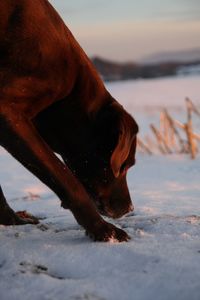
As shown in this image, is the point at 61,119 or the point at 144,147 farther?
the point at 144,147

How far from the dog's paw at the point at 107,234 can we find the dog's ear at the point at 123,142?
1.52ft

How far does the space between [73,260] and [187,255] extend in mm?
524

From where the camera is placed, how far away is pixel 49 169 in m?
3.14

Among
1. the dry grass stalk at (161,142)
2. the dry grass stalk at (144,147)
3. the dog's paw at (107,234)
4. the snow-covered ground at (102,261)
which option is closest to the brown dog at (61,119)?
the dog's paw at (107,234)

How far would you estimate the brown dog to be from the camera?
316 centimetres

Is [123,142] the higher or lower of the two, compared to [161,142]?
higher

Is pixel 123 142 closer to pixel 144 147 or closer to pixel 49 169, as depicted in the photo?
pixel 49 169

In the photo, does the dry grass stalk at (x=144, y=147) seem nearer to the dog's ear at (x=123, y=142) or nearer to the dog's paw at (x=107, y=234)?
the dog's ear at (x=123, y=142)

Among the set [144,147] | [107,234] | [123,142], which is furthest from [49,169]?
[144,147]

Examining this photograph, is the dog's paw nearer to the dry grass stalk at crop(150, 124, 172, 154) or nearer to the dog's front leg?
the dog's front leg

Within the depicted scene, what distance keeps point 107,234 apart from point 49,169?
0.46m

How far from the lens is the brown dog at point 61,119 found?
3156 millimetres

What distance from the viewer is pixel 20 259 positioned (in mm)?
2779

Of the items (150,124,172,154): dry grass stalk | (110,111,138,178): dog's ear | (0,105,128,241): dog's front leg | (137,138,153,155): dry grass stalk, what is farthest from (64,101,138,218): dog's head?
(150,124,172,154): dry grass stalk
